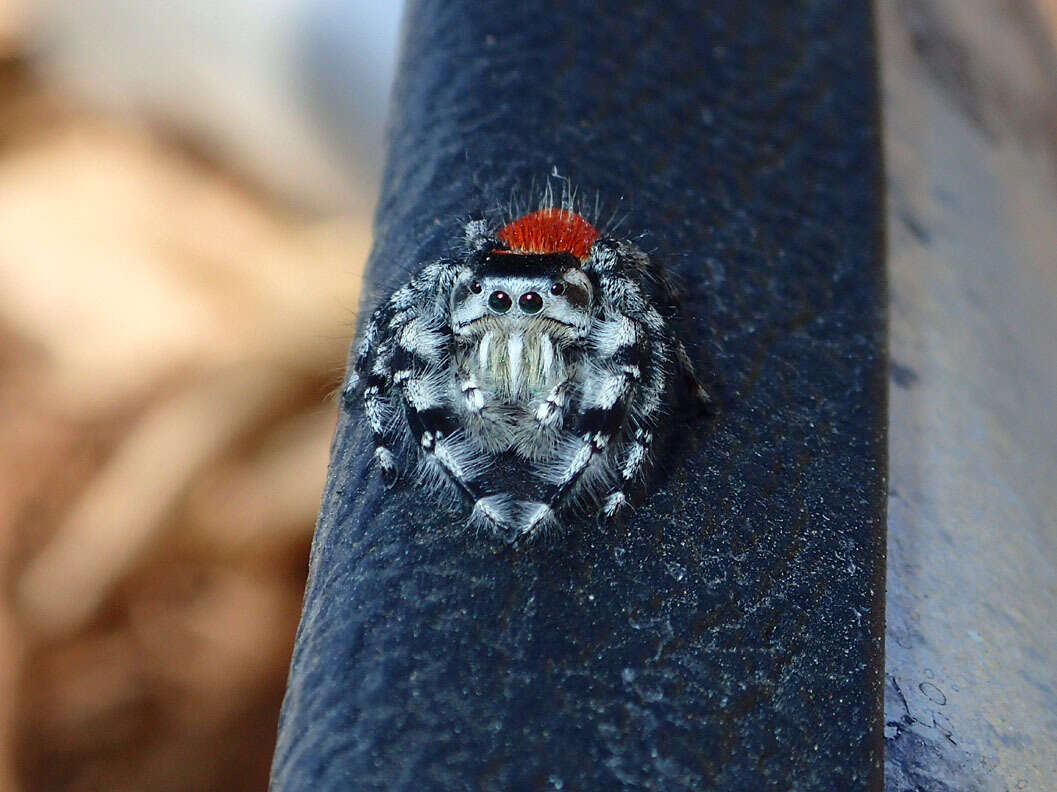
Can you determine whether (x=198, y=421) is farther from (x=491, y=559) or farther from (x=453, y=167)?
(x=491, y=559)

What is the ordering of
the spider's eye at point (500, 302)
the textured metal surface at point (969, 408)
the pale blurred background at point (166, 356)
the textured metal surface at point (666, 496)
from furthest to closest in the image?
1. the pale blurred background at point (166, 356)
2. the spider's eye at point (500, 302)
3. the textured metal surface at point (969, 408)
4. the textured metal surface at point (666, 496)

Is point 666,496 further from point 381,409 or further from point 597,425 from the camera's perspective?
point 381,409

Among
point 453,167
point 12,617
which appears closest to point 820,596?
point 453,167

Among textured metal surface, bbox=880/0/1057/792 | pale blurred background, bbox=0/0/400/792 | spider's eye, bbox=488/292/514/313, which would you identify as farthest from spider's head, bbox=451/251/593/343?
pale blurred background, bbox=0/0/400/792

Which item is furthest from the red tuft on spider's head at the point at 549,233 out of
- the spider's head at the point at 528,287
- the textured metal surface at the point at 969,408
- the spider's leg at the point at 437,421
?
the textured metal surface at the point at 969,408

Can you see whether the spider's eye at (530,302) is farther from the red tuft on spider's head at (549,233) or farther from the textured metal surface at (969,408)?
the textured metal surface at (969,408)

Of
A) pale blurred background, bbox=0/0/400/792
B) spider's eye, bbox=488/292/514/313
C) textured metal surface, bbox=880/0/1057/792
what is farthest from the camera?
pale blurred background, bbox=0/0/400/792

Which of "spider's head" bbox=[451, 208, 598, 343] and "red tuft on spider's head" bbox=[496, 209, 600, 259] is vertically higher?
"red tuft on spider's head" bbox=[496, 209, 600, 259]

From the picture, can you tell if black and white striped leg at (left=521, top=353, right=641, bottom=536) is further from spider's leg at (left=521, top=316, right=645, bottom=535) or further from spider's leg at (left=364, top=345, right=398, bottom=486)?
spider's leg at (left=364, top=345, right=398, bottom=486)
